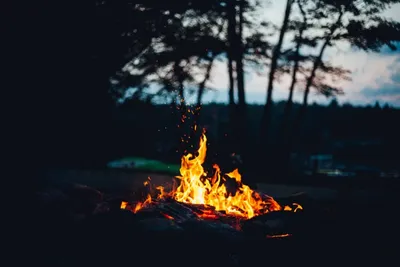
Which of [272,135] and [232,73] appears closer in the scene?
[232,73]

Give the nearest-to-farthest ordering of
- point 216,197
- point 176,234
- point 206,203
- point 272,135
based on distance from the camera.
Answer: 1. point 176,234
2. point 206,203
3. point 216,197
4. point 272,135

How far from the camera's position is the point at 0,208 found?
22.7 ft

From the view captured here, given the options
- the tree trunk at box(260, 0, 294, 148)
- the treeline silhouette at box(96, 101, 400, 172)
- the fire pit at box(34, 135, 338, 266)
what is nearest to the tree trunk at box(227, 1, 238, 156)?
the treeline silhouette at box(96, 101, 400, 172)

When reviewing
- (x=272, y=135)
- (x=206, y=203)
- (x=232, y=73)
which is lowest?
(x=206, y=203)

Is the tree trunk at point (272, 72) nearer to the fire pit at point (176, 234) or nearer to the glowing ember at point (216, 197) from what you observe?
the glowing ember at point (216, 197)

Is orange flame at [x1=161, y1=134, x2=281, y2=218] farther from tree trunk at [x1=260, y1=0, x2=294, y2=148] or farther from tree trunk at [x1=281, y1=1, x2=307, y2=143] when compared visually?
tree trunk at [x1=281, y1=1, x2=307, y2=143]

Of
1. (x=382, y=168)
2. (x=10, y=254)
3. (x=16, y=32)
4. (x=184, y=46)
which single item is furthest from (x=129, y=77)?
(x=382, y=168)

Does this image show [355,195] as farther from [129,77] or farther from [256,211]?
[129,77]

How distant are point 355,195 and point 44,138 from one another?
901cm

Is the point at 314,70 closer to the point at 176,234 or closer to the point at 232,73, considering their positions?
the point at 232,73

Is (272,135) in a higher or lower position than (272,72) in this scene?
lower

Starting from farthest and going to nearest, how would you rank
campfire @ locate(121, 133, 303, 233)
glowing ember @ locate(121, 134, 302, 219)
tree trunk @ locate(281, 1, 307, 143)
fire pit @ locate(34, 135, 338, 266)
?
tree trunk @ locate(281, 1, 307, 143), glowing ember @ locate(121, 134, 302, 219), campfire @ locate(121, 133, 303, 233), fire pit @ locate(34, 135, 338, 266)

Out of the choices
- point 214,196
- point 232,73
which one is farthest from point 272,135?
point 214,196

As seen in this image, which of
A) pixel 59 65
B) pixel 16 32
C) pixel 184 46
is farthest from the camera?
pixel 184 46
